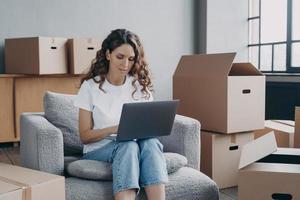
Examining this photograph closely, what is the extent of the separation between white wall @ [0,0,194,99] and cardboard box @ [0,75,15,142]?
0.31 m

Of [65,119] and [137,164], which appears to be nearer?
[137,164]

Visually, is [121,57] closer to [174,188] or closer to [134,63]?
[134,63]

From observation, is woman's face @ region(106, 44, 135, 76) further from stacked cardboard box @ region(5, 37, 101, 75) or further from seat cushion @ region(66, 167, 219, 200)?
stacked cardboard box @ region(5, 37, 101, 75)

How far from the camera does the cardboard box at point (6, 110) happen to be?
11.9 feet

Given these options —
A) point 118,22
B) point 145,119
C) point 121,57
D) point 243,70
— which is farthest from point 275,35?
point 145,119

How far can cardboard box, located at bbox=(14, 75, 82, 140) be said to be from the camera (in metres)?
3.69

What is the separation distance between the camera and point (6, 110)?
3650 millimetres

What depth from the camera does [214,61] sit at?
2.51m

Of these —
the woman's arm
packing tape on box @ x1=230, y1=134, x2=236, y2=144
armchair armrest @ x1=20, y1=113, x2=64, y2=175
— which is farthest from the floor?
armchair armrest @ x1=20, y1=113, x2=64, y2=175

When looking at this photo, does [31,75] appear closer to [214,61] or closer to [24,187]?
[214,61]

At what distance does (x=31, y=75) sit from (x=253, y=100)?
2.15 m

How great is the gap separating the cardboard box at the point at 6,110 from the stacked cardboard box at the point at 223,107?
1.84m

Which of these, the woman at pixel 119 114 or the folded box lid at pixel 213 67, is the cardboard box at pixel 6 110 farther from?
the woman at pixel 119 114

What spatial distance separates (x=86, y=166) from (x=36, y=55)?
7.14ft
